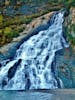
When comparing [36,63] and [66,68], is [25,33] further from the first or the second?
[66,68]

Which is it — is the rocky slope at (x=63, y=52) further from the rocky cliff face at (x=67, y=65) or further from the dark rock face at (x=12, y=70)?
the dark rock face at (x=12, y=70)

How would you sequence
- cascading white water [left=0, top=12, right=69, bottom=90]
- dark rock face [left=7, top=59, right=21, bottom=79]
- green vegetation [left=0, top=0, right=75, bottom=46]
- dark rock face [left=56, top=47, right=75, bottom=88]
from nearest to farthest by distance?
dark rock face [left=56, top=47, right=75, bottom=88] → cascading white water [left=0, top=12, right=69, bottom=90] → dark rock face [left=7, top=59, right=21, bottom=79] → green vegetation [left=0, top=0, right=75, bottom=46]

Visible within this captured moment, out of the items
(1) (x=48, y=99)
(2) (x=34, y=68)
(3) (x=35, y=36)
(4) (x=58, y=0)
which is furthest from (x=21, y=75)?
(1) (x=48, y=99)

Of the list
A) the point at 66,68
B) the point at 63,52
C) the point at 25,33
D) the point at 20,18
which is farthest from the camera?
the point at 20,18

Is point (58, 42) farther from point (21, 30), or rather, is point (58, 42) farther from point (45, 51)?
point (21, 30)

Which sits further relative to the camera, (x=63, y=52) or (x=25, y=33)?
(x=25, y=33)

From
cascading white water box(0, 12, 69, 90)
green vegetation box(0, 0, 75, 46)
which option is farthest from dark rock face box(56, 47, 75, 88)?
green vegetation box(0, 0, 75, 46)

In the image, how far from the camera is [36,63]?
52.0ft

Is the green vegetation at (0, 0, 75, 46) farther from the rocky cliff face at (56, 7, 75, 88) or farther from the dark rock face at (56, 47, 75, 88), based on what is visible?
the dark rock face at (56, 47, 75, 88)

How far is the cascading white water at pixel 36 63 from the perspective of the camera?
1561 centimetres

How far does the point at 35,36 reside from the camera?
1625cm

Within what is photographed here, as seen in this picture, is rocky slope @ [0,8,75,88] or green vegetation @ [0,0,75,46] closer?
rocky slope @ [0,8,75,88]

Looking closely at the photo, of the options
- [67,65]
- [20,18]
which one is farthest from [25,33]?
[67,65]

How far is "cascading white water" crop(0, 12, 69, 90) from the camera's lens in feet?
51.2
